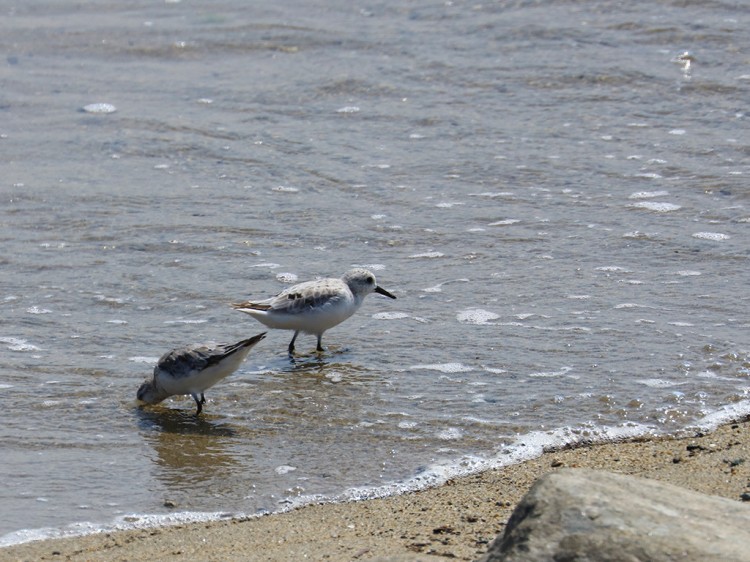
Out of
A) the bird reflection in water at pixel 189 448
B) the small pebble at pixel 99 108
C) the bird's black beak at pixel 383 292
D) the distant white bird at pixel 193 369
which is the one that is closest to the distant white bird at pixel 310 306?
the bird's black beak at pixel 383 292

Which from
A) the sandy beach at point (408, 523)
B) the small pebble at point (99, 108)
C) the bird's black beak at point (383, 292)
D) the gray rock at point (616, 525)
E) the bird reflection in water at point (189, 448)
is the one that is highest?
the small pebble at point (99, 108)

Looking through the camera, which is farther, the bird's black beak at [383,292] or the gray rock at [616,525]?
the bird's black beak at [383,292]

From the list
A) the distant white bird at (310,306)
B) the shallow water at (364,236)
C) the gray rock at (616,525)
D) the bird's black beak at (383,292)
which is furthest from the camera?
the bird's black beak at (383,292)

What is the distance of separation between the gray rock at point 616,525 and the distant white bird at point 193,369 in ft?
10.1

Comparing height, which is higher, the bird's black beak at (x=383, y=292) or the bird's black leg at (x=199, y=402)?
the bird's black beak at (x=383, y=292)

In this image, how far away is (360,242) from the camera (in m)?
9.43

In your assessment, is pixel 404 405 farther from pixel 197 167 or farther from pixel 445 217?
pixel 197 167

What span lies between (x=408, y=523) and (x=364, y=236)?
4.77 meters

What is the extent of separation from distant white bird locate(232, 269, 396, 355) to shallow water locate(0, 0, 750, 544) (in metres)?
0.22

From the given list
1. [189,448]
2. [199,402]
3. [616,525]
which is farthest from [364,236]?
[616,525]

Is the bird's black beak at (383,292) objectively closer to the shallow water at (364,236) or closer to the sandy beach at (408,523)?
the shallow water at (364,236)

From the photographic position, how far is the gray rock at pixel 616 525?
136 inches

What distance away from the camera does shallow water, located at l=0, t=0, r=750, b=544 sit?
6121 mm

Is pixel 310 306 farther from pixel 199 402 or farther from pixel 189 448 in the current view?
pixel 189 448
